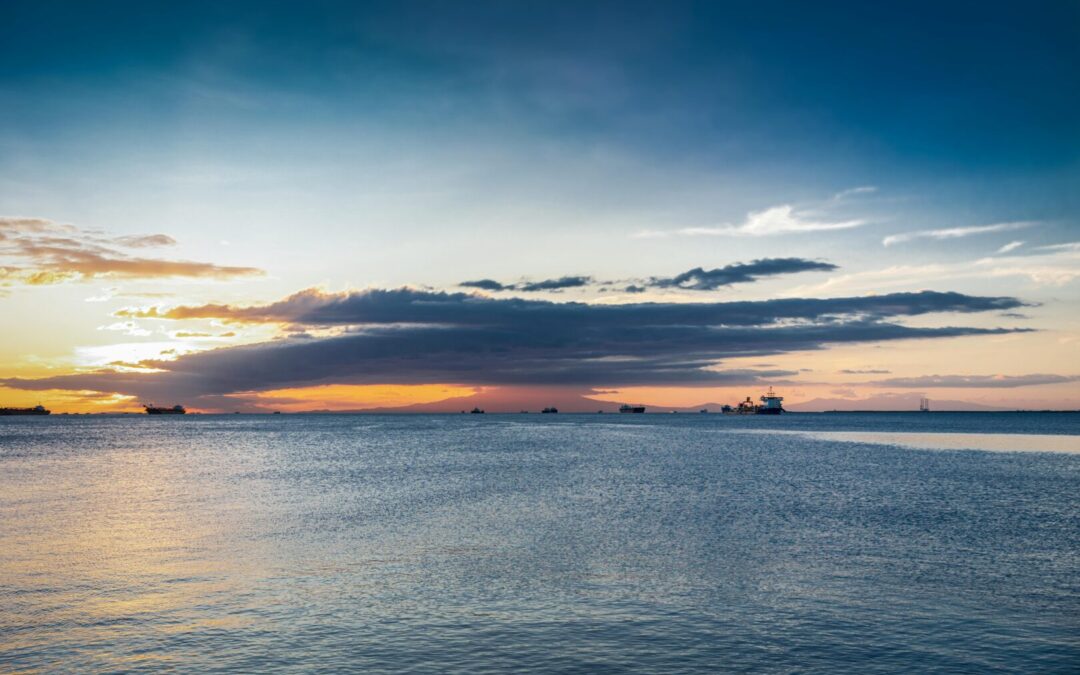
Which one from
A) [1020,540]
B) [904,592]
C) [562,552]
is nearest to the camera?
[904,592]

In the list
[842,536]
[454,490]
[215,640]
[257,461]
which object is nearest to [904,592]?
[842,536]

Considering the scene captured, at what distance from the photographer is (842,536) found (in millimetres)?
37031

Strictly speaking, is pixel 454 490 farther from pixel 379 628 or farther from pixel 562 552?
pixel 379 628

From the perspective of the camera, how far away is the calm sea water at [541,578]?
19562 millimetres

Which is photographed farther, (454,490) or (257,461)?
(257,461)

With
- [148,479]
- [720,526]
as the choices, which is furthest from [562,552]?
[148,479]

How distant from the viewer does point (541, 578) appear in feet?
90.0

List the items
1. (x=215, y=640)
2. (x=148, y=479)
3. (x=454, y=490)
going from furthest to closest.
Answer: (x=148, y=479) < (x=454, y=490) < (x=215, y=640)

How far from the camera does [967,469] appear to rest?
258 feet

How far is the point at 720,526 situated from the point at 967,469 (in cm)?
5236

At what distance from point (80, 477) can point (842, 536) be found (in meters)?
65.6

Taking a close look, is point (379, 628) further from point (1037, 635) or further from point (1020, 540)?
point (1020, 540)

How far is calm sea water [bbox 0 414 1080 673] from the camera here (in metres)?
19.6

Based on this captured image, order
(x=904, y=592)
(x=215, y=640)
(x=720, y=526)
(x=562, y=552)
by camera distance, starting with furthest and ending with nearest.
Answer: (x=720, y=526), (x=562, y=552), (x=904, y=592), (x=215, y=640)
